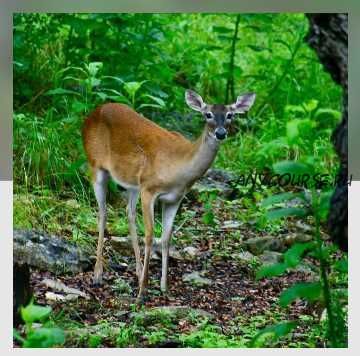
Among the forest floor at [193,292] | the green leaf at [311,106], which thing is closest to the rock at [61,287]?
the forest floor at [193,292]

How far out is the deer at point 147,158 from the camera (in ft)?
26.7

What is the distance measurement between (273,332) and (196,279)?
112cm

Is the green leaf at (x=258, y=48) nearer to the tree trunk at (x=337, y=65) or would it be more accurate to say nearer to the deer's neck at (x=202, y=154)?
the deer's neck at (x=202, y=154)

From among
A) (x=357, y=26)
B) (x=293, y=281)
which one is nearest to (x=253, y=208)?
(x=293, y=281)

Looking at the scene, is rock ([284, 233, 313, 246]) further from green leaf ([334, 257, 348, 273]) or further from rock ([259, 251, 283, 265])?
green leaf ([334, 257, 348, 273])

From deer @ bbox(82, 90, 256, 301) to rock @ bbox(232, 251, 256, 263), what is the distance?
445 mm

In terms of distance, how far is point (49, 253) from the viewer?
8250mm

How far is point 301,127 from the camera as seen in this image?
7758mm

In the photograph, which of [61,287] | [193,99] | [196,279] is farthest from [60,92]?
[196,279]

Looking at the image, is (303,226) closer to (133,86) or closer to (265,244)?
(265,244)

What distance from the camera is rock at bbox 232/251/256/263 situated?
8359mm

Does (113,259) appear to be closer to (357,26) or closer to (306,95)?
(306,95)

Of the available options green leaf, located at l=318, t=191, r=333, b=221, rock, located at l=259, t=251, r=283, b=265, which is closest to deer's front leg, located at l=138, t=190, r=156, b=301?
rock, located at l=259, t=251, r=283, b=265

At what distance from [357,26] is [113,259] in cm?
216
